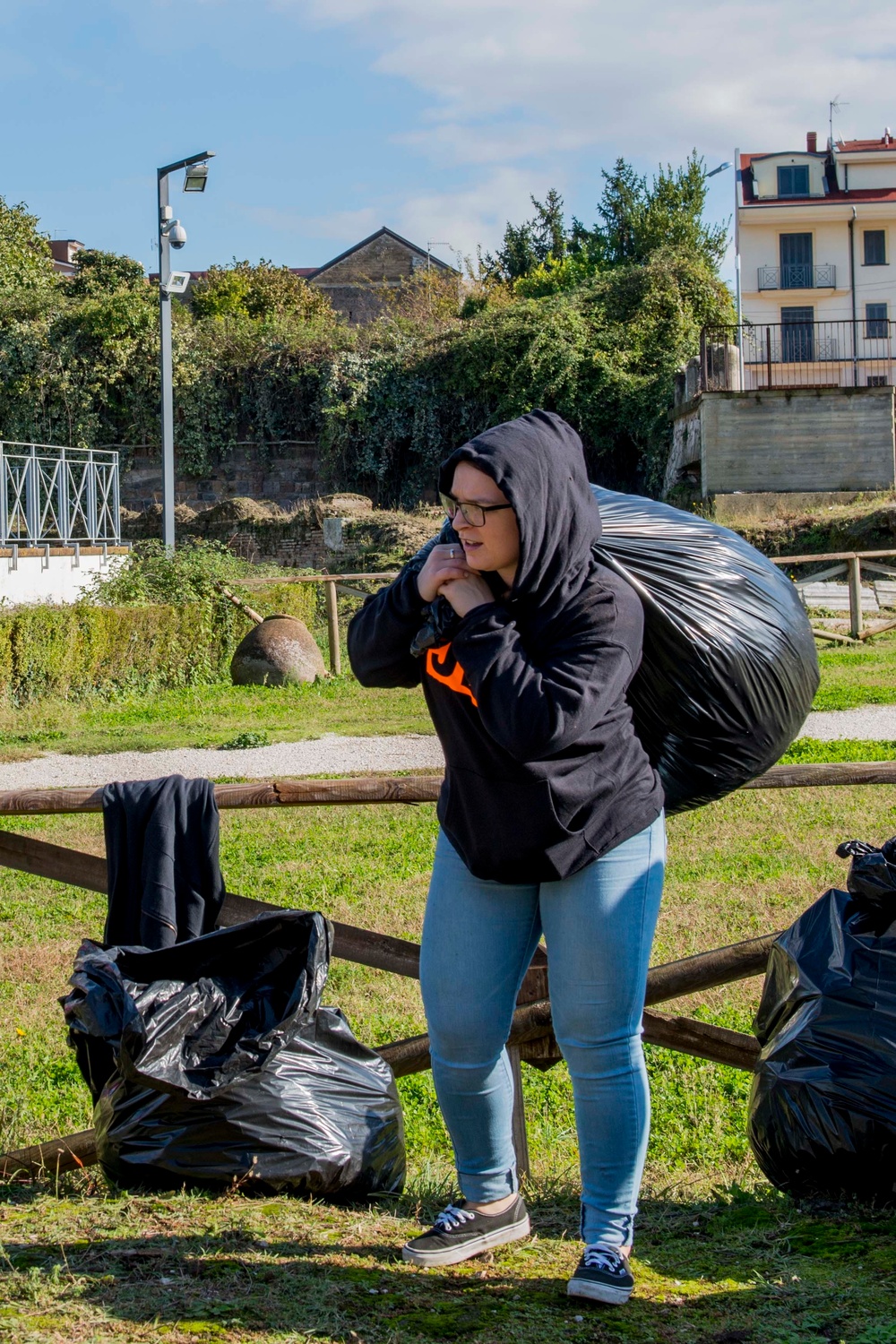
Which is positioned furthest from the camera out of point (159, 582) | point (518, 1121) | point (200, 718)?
point (159, 582)

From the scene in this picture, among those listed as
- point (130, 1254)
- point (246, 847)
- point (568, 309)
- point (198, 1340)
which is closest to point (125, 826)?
point (130, 1254)

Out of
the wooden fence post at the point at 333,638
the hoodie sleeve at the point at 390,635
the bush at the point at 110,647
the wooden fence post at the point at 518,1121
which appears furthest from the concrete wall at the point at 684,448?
the hoodie sleeve at the point at 390,635

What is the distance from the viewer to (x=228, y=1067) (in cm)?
250

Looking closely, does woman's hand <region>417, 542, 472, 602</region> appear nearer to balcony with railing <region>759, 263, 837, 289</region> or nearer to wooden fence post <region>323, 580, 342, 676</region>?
wooden fence post <region>323, 580, 342, 676</region>

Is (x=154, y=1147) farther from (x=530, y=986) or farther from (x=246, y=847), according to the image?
(x=246, y=847)

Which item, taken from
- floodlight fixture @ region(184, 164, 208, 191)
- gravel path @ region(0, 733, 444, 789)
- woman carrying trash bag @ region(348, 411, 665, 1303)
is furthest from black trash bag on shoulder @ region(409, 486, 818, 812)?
floodlight fixture @ region(184, 164, 208, 191)

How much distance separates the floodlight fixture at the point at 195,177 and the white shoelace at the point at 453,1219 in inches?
622

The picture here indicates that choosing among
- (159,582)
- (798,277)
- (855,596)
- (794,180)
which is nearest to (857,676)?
(855,596)

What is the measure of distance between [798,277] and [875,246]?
110 inches

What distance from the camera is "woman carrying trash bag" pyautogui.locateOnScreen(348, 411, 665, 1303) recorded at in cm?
205

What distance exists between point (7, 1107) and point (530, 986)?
6.34 feet

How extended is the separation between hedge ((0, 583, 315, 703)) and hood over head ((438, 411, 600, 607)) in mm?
10253

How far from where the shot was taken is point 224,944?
2.63 m

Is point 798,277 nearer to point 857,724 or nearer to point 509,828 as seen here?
point 857,724
